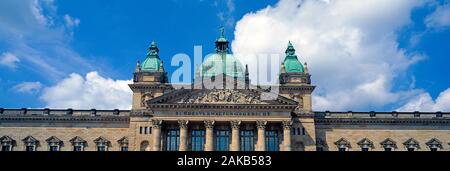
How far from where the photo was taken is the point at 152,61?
74.2 m

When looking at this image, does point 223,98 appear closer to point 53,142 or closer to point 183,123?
point 183,123

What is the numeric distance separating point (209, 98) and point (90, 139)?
19498mm

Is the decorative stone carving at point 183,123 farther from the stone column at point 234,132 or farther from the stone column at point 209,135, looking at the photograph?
the stone column at point 234,132

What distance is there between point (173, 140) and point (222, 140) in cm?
688

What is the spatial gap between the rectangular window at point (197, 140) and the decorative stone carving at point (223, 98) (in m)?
4.46

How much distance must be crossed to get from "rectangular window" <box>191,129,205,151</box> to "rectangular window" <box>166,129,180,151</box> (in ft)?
6.90

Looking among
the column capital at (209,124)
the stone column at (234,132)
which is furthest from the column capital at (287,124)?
the column capital at (209,124)

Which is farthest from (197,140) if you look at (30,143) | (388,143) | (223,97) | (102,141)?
(388,143)

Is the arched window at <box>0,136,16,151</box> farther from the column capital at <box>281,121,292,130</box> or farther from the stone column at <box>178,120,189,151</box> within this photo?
the column capital at <box>281,121,292,130</box>

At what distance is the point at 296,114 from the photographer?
70.3 metres

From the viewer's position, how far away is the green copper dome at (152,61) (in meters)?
73.3
